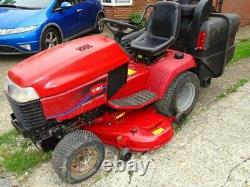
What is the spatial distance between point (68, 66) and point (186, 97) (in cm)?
193

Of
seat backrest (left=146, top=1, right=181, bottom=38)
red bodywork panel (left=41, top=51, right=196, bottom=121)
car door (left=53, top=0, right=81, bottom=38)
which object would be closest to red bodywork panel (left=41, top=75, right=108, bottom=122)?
Result: red bodywork panel (left=41, top=51, right=196, bottom=121)

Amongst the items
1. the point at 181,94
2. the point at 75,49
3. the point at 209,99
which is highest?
the point at 75,49

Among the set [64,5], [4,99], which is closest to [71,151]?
[4,99]

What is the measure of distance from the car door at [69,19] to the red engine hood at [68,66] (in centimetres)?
402

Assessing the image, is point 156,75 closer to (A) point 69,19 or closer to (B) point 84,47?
(B) point 84,47

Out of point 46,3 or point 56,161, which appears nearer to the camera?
point 56,161

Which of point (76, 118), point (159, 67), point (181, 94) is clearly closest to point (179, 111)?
point (181, 94)

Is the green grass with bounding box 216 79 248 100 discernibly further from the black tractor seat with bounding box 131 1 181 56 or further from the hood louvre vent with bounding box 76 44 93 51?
the hood louvre vent with bounding box 76 44 93 51

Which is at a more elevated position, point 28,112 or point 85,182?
point 28,112

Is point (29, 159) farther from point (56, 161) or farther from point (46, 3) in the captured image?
point (46, 3)

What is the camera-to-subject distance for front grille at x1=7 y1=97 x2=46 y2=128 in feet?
9.91

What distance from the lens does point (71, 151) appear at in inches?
122

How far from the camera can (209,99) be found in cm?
499

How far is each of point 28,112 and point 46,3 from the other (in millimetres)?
4868
